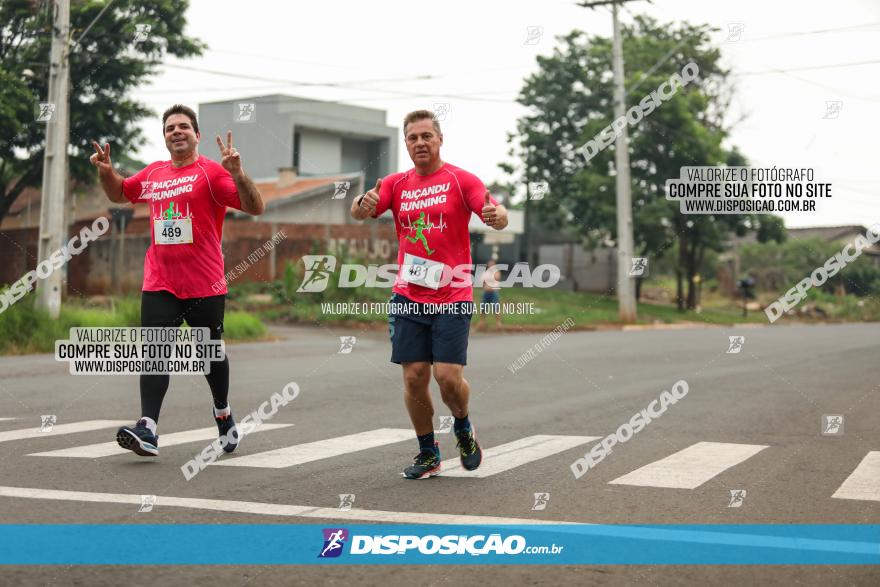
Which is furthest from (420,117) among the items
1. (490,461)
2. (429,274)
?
(490,461)

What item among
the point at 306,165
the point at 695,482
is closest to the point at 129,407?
the point at 695,482

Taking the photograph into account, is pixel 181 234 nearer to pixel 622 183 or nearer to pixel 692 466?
pixel 692 466

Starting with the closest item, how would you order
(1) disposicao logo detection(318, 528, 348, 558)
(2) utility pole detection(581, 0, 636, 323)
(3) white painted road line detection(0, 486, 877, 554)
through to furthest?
(1) disposicao logo detection(318, 528, 348, 558) → (3) white painted road line detection(0, 486, 877, 554) → (2) utility pole detection(581, 0, 636, 323)

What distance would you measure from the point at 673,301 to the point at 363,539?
48.3m

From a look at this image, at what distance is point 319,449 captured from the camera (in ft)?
24.1

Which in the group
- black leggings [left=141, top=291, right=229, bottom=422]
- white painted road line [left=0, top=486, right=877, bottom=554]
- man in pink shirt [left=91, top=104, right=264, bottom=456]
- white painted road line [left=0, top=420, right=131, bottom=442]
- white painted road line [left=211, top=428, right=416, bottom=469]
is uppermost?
man in pink shirt [left=91, top=104, right=264, bottom=456]

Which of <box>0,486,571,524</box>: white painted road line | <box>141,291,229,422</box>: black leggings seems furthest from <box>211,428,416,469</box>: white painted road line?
<box>0,486,571,524</box>: white painted road line

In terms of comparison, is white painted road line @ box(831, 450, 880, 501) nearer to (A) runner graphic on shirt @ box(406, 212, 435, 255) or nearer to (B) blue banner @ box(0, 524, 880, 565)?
(B) blue banner @ box(0, 524, 880, 565)

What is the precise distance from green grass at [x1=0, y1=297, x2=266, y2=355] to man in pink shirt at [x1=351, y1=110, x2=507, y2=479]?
11.3m

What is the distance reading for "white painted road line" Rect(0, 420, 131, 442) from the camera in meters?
7.78

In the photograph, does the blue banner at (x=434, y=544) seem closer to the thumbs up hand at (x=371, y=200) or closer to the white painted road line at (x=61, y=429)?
the thumbs up hand at (x=371, y=200)

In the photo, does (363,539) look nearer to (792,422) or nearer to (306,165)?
(792,422)

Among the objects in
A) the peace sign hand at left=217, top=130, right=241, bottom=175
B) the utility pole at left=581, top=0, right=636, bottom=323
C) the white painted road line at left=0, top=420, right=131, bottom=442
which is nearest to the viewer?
the peace sign hand at left=217, top=130, right=241, bottom=175

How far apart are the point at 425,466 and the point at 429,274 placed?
113 centimetres
